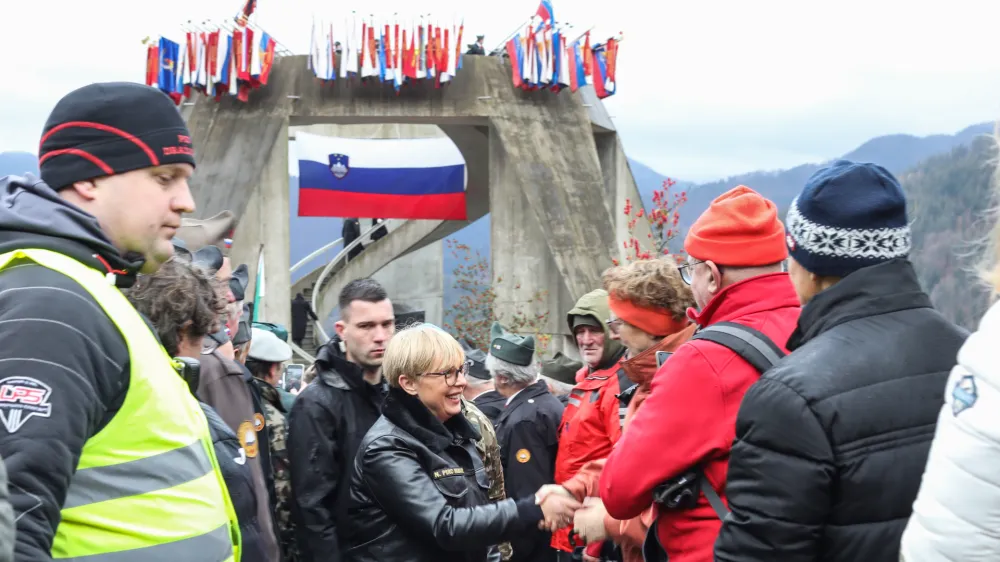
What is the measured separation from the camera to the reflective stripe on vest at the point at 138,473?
6.55 feet

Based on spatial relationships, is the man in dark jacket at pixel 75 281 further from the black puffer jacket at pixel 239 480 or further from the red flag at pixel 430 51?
the red flag at pixel 430 51

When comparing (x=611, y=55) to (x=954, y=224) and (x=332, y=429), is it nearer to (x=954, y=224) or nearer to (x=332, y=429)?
(x=954, y=224)

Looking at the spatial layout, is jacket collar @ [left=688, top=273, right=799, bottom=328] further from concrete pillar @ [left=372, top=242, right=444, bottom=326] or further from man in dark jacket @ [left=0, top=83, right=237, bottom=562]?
concrete pillar @ [left=372, top=242, right=444, bottom=326]

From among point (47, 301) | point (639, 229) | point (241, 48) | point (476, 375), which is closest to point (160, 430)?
point (47, 301)

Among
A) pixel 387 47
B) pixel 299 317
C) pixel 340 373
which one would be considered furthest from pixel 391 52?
pixel 340 373

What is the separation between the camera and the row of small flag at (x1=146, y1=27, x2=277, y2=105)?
18.3 metres

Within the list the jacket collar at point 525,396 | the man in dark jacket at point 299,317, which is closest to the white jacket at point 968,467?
the jacket collar at point 525,396

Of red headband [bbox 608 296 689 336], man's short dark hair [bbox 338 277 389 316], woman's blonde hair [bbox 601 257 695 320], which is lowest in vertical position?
man's short dark hair [bbox 338 277 389 316]

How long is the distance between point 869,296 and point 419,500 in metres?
1.93

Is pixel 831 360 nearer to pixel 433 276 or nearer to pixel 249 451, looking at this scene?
pixel 249 451

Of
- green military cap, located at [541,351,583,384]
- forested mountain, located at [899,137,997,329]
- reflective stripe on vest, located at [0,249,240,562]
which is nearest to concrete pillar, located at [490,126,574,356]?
forested mountain, located at [899,137,997,329]

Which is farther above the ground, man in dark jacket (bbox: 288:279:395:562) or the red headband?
the red headband

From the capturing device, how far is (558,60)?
740 inches

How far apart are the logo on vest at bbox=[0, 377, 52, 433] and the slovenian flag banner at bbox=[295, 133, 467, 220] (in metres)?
20.9
